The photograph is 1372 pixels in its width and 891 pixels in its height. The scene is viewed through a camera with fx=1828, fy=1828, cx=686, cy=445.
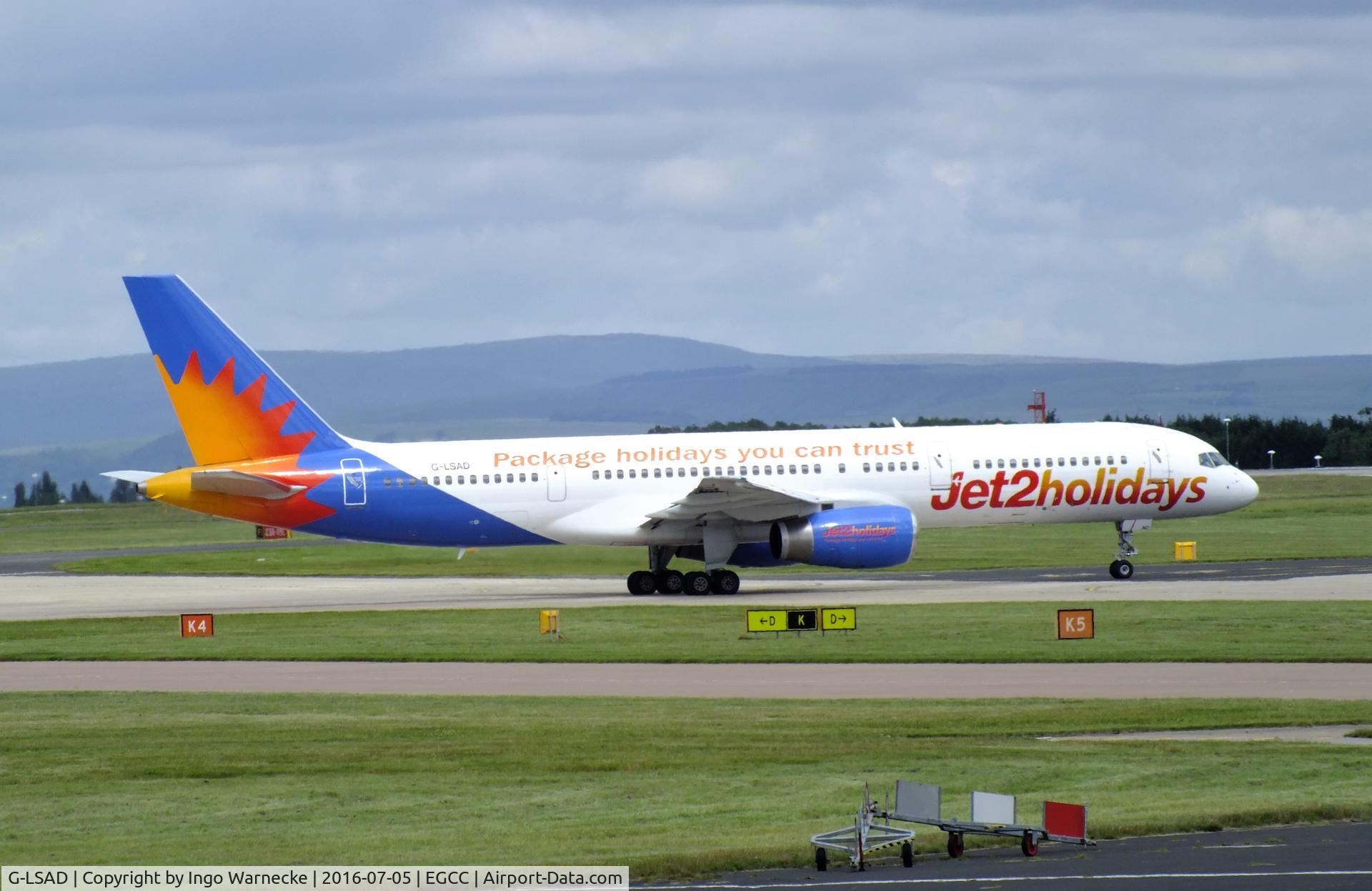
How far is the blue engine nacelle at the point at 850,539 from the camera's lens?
4403cm

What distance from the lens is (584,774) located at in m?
20.5

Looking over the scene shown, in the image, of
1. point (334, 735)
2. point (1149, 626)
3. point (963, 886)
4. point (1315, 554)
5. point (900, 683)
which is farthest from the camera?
point (1315, 554)

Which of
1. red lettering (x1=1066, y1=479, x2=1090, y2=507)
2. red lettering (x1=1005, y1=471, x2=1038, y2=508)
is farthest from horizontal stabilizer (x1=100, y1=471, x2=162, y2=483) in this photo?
red lettering (x1=1066, y1=479, x2=1090, y2=507)

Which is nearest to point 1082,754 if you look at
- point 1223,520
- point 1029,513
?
point 1029,513

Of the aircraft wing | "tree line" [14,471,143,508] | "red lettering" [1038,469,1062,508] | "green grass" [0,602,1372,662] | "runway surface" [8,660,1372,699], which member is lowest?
"runway surface" [8,660,1372,699]

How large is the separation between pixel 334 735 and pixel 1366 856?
13.3 meters

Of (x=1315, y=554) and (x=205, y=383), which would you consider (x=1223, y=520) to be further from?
(x=205, y=383)

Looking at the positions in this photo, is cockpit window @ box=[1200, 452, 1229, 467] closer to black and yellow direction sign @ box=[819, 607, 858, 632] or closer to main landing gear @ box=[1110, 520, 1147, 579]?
main landing gear @ box=[1110, 520, 1147, 579]

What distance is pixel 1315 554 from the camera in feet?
178

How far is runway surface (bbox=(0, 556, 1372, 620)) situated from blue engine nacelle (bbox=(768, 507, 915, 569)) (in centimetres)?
92

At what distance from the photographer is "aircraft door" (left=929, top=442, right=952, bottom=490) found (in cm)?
4684

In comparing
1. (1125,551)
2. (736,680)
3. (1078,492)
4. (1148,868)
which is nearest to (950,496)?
(1078,492)

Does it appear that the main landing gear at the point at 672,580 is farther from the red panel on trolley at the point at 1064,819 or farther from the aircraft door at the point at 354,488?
the red panel on trolley at the point at 1064,819

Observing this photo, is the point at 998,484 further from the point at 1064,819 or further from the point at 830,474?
the point at 1064,819
